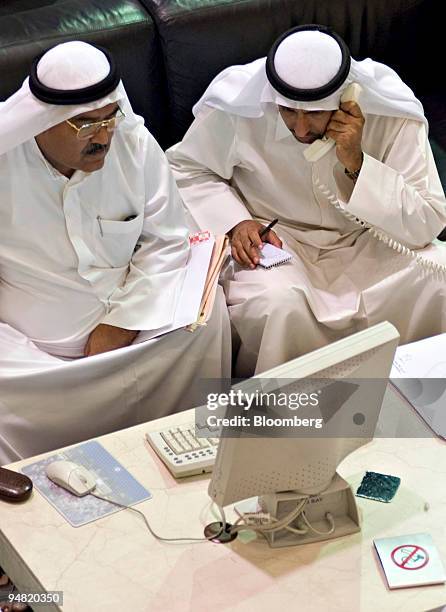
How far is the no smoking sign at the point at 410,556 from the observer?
6.92 feet

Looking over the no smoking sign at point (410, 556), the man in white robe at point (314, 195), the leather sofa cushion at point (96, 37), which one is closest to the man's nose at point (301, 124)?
the man in white robe at point (314, 195)

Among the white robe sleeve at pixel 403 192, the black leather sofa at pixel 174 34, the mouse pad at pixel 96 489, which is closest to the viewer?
the mouse pad at pixel 96 489

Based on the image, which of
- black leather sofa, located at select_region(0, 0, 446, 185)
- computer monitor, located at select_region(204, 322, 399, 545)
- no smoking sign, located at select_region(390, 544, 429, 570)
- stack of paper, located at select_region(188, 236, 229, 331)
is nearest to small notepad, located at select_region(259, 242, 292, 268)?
stack of paper, located at select_region(188, 236, 229, 331)

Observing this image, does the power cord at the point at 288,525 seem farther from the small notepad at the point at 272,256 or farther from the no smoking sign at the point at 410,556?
the small notepad at the point at 272,256

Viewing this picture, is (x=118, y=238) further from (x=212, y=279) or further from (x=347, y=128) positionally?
(x=347, y=128)

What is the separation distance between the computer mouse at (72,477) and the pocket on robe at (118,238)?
2.83 feet

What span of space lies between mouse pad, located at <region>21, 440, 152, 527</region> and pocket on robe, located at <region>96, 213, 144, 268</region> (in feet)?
2.47

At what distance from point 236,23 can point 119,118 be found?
0.99 meters

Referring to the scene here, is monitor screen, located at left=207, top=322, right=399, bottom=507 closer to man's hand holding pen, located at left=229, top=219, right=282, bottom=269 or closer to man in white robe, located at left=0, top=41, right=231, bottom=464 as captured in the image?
man in white robe, located at left=0, top=41, right=231, bottom=464

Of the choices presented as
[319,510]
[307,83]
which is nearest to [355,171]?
[307,83]

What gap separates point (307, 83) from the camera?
3.00 meters

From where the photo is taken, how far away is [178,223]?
3.18 m

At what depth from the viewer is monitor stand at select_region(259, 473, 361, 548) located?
2146 millimetres

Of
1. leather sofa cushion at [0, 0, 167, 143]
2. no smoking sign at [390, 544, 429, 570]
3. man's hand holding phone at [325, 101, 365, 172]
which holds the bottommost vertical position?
no smoking sign at [390, 544, 429, 570]
